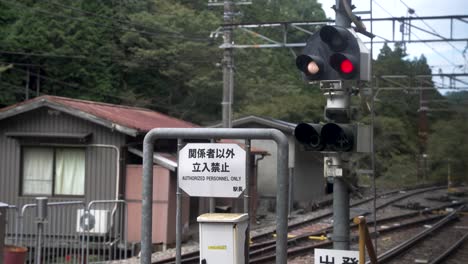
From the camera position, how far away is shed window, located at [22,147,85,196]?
18203 millimetres

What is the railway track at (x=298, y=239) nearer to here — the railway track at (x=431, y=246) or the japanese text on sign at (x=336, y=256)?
the railway track at (x=431, y=246)

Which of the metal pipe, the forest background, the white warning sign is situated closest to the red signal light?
the metal pipe

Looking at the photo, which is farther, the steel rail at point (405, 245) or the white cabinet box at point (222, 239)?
the steel rail at point (405, 245)

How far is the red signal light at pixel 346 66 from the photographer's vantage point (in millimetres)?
6844

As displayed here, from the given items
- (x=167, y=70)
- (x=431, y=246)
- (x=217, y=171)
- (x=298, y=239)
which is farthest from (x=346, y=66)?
(x=167, y=70)

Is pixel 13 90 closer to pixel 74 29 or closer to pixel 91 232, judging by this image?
pixel 74 29

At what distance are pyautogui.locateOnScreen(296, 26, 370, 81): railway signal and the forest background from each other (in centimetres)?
2785

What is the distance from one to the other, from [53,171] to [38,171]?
509mm

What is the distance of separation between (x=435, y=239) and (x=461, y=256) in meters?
2.75

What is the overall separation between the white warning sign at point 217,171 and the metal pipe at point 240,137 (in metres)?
0.14

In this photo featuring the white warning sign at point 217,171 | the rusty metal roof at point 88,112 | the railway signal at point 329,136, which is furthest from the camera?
the rusty metal roof at point 88,112

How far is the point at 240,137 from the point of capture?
634 cm

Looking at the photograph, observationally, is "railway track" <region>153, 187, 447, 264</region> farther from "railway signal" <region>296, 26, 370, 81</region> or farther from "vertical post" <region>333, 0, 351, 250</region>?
"railway signal" <region>296, 26, 370, 81</region>

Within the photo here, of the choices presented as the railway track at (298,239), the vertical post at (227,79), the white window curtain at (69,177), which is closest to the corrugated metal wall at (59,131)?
the white window curtain at (69,177)
